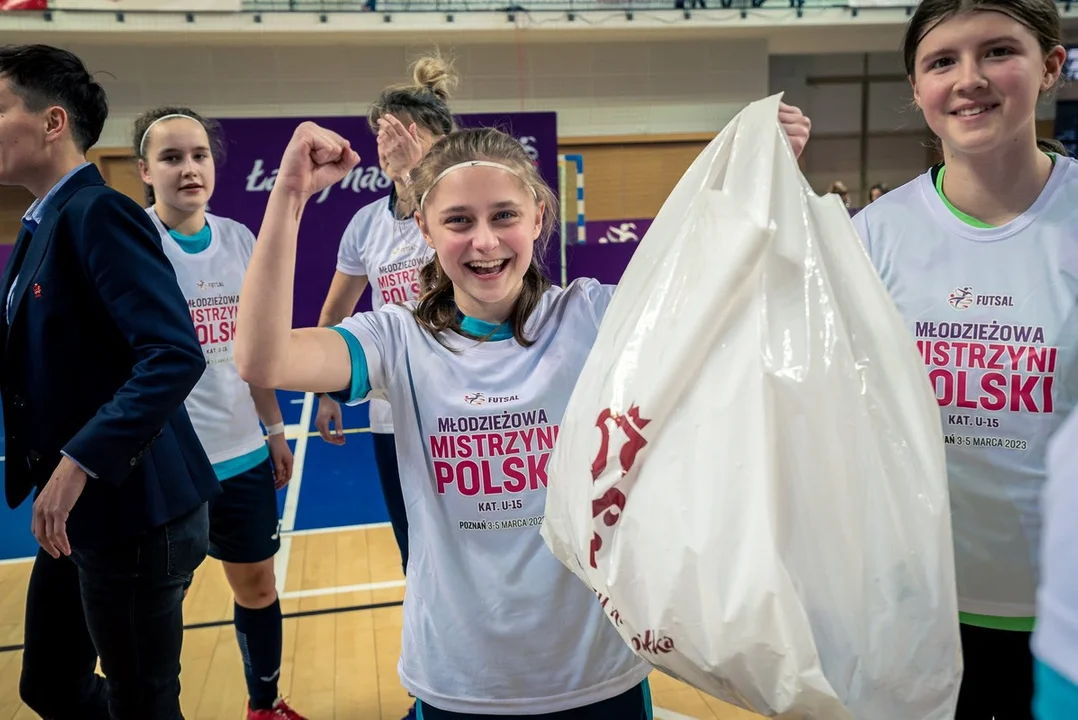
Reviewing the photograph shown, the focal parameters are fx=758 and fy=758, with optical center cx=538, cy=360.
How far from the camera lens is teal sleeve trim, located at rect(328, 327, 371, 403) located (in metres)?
1.08

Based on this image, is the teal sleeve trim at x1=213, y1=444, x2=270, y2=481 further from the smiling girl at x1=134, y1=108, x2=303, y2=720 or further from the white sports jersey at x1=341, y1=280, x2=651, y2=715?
the white sports jersey at x1=341, y1=280, x2=651, y2=715

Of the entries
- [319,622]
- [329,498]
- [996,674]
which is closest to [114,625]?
[319,622]

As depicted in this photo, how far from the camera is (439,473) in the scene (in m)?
1.10

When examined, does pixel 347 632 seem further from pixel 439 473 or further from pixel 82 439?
pixel 439 473

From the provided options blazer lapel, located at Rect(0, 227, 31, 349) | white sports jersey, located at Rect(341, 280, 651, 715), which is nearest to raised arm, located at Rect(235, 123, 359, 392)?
white sports jersey, located at Rect(341, 280, 651, 715)

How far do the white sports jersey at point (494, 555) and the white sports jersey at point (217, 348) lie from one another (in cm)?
100

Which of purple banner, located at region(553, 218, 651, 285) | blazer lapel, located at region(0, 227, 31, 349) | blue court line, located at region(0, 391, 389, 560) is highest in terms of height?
purple banner, located at region(553, 218, 651, 285)

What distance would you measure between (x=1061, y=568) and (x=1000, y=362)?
63 centimetres

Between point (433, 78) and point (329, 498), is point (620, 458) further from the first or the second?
point (329, 498)

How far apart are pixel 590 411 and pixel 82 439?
882 mm

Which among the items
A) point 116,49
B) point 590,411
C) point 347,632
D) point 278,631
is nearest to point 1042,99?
point 590,411

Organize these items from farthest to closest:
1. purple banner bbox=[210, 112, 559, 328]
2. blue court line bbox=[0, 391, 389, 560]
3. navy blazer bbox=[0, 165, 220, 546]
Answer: purple banner bbox=[210, 112, 559, 328], blue court line bbox=[0, 391, 389, 560], navy blazer bbox=[0, 165, 220, 546]

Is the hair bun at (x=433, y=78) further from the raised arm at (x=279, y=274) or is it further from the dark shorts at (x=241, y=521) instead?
the raised arm at (x=279, y=274)

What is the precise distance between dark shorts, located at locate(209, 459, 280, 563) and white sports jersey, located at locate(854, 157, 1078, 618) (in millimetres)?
1580
